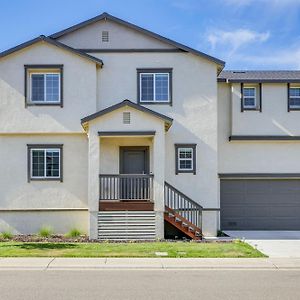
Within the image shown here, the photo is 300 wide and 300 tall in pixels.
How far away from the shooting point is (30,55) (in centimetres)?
1959

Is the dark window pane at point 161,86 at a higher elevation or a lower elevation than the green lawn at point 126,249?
higher

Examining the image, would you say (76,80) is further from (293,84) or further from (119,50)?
(293,84)

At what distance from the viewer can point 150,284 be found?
992 centimetres

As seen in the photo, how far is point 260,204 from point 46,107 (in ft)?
34.4

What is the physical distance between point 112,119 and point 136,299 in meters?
10.4

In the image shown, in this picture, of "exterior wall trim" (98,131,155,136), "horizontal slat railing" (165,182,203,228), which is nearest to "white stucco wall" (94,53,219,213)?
"horizontal slat railing" (165,182,203,228)

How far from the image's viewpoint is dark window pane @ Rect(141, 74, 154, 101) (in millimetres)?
→ 20125

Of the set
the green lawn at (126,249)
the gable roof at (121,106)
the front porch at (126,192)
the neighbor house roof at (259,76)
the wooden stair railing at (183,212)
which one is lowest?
the green lawn at (126,249)

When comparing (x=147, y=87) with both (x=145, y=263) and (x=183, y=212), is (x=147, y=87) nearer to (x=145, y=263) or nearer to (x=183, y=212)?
(x=183, y=212)

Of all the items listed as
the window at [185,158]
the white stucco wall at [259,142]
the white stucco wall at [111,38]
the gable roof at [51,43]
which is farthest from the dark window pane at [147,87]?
the white stucco wall at [259,142]

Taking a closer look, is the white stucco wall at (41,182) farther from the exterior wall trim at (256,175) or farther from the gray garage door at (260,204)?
the gray garage door at (260,204)

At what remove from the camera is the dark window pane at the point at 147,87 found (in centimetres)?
2012

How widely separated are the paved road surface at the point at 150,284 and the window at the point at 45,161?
27.8 feet

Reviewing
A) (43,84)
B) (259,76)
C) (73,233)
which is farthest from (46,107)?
(259,76)
